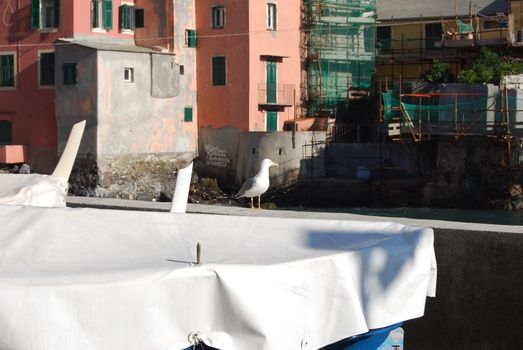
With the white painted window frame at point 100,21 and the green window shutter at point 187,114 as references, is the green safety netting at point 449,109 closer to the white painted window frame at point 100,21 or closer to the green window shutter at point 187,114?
the green window shutter at point 187,114

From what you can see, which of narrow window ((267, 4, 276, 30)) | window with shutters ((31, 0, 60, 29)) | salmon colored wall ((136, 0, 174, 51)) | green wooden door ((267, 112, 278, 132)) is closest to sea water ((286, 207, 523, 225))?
green wooden door ((267, 112, 278, 132))

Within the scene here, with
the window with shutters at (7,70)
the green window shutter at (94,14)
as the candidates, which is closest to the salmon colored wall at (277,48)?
the green window shutter at (94,14)

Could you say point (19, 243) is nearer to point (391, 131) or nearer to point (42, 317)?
point (42, 317)

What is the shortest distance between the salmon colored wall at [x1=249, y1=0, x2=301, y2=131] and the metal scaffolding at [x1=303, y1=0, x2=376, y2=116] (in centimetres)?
78

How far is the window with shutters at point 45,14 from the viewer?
1619 inches

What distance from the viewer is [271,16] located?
42.9 meters

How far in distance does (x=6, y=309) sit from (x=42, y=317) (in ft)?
0.51

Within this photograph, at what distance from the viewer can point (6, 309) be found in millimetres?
4707

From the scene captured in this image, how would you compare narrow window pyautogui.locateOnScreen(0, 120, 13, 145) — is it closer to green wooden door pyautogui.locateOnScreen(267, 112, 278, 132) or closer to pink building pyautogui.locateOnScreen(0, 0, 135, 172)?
pink building pyautogui.locateOnScreen(0, 0, 135, 172)

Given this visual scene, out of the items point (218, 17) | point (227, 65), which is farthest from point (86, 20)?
point (227, 65)

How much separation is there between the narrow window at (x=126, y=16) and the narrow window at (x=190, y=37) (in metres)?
2.18

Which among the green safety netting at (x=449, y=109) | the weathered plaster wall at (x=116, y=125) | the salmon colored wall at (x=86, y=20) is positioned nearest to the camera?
the green safety netting at (x=449, y=109)

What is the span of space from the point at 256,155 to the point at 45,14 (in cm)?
967

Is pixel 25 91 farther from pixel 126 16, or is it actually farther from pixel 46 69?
pixel 126 16
